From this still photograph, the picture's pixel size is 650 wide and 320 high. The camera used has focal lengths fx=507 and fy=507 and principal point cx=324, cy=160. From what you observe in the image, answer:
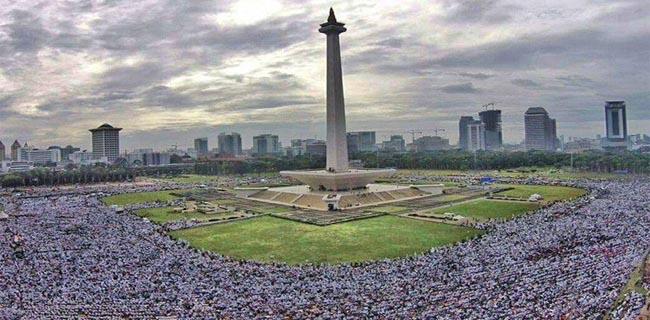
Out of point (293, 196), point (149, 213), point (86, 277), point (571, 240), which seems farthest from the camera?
point (293, 196)

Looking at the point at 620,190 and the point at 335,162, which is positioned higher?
the point at 335,162

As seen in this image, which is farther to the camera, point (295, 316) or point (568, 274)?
point (568, 274)

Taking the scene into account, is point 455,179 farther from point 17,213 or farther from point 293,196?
point 17,213

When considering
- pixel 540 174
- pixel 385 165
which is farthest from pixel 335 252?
pixel 385 165

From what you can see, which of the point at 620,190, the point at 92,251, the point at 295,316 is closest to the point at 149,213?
the point at 92,251

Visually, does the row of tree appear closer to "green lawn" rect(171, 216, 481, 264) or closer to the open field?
the open field

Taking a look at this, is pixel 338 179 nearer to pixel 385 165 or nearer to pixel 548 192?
pixel 548 192

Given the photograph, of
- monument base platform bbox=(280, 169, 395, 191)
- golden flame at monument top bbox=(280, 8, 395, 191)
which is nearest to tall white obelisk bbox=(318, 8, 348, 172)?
golden flame at monument top bbox=(280, 8, 395, 191)
